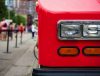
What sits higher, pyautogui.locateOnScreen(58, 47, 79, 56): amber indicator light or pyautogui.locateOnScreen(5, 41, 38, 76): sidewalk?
pyautogui.locateOnScreen(58, 47, 79, 56): amber indicator light

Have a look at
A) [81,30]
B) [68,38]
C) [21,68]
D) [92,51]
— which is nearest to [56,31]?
[68,38]

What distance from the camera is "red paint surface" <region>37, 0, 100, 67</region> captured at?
4395mm

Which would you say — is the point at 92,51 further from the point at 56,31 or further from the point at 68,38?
the point at 56,31

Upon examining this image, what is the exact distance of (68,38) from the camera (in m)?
4.37

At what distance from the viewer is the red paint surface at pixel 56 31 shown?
4395 mm

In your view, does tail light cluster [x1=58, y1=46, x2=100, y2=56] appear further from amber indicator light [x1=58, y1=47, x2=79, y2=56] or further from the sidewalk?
the sidewalk

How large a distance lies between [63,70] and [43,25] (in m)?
0.53

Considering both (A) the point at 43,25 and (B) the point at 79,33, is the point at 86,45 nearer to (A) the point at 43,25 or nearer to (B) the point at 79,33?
(B) the point at 79,33

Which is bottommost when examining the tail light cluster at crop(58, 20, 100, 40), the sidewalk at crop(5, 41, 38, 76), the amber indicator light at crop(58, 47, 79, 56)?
the sidewalk at crop(5, 41, 38, 76)

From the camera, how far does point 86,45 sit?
439cm

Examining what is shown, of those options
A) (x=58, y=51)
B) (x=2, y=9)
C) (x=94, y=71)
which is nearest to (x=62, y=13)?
(x=58, y=51)

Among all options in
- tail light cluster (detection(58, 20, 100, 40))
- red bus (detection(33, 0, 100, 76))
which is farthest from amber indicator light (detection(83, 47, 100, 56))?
tail light cluster (detection(58, 20, 100, 40))

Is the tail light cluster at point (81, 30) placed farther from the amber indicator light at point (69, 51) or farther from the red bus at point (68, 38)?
the amber indicator light at point (69, 51)

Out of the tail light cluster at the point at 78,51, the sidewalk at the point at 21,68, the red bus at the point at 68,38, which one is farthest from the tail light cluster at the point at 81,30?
the sidewalk at the point at 21,68
